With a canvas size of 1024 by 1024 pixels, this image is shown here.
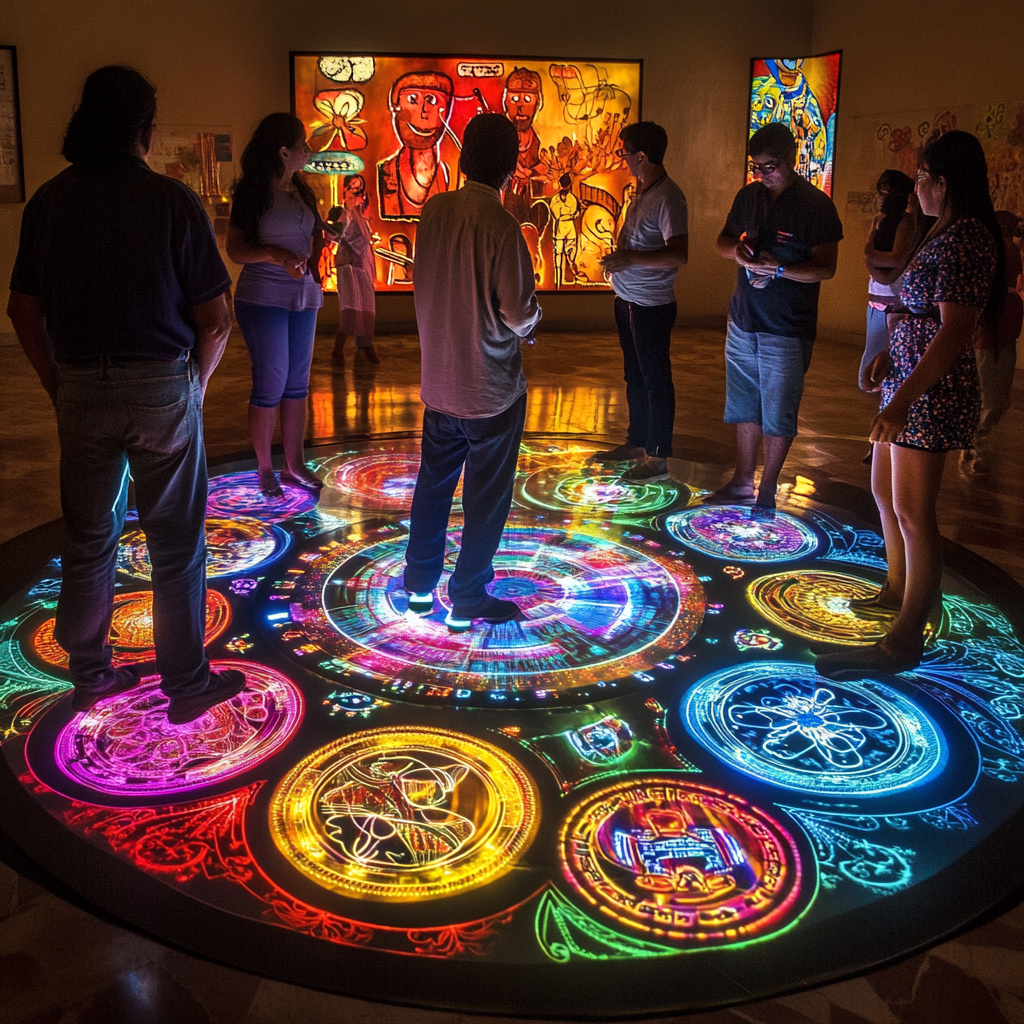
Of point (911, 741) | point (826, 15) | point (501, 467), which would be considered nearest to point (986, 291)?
point (911, 741)

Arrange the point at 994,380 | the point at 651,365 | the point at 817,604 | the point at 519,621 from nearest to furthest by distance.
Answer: the point at 519,621 < the point at 817,604 < the point at 651,365 < the point at 994,380

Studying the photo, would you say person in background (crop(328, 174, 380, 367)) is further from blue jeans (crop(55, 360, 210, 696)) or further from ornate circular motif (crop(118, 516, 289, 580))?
blue jeans (crop(55, 360, 210, 696))

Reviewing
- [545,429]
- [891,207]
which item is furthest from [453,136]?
[891,207]

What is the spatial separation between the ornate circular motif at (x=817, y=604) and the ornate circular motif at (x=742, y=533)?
213 millimetres

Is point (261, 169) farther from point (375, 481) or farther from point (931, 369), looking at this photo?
point (931, 369)

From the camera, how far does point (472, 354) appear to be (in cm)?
283

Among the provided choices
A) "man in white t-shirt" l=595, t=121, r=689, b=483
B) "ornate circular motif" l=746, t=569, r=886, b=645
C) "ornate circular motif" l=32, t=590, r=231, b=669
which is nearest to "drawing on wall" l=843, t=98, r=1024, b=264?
"man in white t-shirt" l=595, t=121, r=689, b=483

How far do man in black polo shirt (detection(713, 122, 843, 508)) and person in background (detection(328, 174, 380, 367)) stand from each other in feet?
13.9

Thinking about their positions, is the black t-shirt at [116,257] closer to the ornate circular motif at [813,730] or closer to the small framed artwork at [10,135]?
the ornate circular motif at [813,730]

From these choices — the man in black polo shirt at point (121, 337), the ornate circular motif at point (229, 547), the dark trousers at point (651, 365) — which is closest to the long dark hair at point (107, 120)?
the man in black polo shirt at point (121, 337)

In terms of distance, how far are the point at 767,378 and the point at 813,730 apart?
191cm

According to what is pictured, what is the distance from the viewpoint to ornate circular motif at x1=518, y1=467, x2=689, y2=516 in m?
4.47

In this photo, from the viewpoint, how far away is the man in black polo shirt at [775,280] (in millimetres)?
3840

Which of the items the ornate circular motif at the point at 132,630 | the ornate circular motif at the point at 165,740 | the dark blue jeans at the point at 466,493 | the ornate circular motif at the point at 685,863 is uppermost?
the dark blue jeans at the point at 466,493
